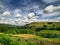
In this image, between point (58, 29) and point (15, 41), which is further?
point (58, 29)

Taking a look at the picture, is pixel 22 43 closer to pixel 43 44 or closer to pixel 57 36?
pixel 43 44

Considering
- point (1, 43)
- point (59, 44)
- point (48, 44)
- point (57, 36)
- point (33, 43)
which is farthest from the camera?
point (57, 36)

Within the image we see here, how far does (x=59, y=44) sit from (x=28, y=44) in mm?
10353

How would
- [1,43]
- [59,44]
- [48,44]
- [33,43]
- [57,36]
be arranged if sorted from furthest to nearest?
[57,36] < [59,44] < [48,44] < [33,43] < [1,43]

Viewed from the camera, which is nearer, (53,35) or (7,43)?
(7,43)

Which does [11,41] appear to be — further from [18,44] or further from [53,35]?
[53,35]

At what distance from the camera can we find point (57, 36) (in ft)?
188

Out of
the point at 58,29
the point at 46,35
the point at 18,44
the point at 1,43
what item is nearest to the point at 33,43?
the point at 18,44

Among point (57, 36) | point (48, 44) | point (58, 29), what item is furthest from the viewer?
point (58, 29)

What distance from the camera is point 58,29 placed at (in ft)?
223

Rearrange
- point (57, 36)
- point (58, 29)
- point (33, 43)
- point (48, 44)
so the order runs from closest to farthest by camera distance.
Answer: point (33, 43), point (48, 44), point (57, 36), point (58, 29)

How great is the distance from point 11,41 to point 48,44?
9103mm

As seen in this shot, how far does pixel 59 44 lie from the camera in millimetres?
41938

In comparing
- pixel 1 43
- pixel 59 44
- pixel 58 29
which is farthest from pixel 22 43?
pixel 58 29
